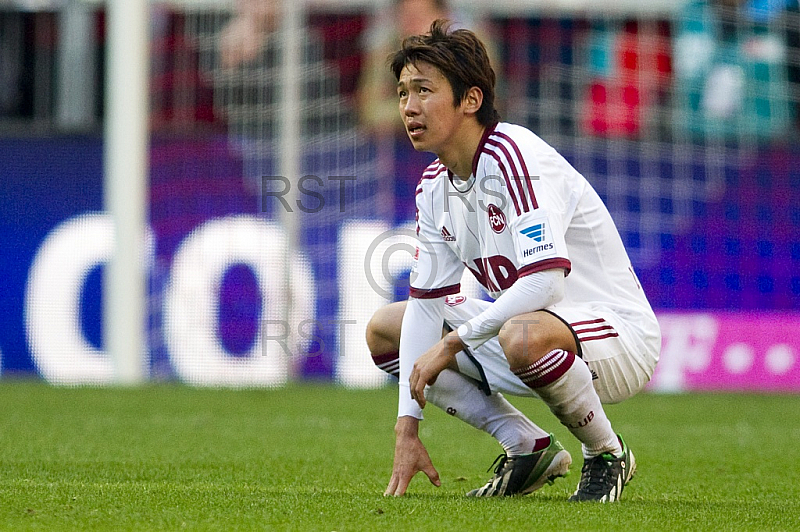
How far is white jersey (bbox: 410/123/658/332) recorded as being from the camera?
11.7 ft

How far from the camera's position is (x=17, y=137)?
387 inches

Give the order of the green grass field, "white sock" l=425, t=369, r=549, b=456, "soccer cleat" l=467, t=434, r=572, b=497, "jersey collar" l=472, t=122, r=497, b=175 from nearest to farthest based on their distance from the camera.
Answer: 1. the green grass field
2. "jersey collar" l=472, t=122, r=497, b=175
3. "soccer cleat" l=467, t=434, r=572, b=497
4. "white sock" l=425, t=369, r=549, b=456

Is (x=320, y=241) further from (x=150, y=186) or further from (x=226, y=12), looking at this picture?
(x=226, y=12)

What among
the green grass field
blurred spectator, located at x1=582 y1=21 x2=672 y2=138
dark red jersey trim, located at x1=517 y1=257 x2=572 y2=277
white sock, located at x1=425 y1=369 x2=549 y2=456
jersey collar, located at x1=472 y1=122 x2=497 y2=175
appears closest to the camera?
the green grass field

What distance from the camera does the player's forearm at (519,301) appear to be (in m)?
3.53

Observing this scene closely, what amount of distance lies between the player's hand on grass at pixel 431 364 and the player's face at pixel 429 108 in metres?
0.59

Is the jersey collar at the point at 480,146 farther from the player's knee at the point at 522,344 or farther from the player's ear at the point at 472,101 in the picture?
the player's knee at the point at 522,344

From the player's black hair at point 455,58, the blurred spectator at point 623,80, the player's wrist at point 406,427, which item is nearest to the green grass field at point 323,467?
the player's wrist at point 406,427

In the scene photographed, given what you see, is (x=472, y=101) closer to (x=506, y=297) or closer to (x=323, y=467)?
(x=506, y=297)

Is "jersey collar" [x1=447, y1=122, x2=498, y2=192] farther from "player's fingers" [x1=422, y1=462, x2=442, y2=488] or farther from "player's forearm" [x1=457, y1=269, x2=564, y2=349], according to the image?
"player's fingers" [x1=422, y1=462, x2=442, y2=488]

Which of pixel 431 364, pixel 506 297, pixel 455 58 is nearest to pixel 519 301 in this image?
pixel 506 297

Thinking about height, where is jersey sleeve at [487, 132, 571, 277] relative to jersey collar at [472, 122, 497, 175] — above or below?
below

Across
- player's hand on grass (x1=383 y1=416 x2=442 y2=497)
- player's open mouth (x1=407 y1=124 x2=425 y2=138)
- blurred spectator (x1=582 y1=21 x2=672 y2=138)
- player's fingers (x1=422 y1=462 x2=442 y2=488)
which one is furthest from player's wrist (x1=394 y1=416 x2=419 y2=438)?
blurred spectator (x1=582 y1=21 x2=672 y2=138)

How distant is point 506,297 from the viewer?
3.58 meters
